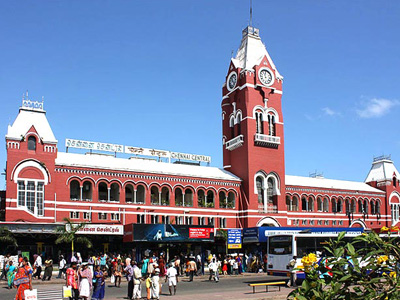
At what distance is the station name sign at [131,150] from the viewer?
53.5 meters

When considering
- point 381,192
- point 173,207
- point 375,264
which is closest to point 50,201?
point 173,207

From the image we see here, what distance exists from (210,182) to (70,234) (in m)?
19.3

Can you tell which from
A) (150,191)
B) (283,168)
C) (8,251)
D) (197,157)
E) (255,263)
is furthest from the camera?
(197,157)

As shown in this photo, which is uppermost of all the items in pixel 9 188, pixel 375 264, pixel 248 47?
pixel 248 47

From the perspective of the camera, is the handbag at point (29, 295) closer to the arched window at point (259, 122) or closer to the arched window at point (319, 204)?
the arched window at point (259, 122)

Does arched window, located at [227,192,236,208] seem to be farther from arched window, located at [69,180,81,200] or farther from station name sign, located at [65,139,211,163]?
arched window, located at [69,180,81,200]

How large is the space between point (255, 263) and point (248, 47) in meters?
28.3

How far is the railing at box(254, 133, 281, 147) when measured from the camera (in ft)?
185

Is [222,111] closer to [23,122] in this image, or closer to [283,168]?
[283,168]

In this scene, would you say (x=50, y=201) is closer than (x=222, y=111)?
Yes

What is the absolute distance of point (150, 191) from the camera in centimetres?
5138

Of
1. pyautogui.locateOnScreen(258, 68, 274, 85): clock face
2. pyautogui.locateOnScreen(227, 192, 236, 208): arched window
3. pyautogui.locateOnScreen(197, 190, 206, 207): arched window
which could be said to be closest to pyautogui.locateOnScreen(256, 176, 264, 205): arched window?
pyautogui.locateOnScreen(227, 192, 236, 208): arched window

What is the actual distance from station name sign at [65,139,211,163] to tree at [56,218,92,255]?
1285 cm

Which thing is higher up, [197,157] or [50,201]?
[197,157]
